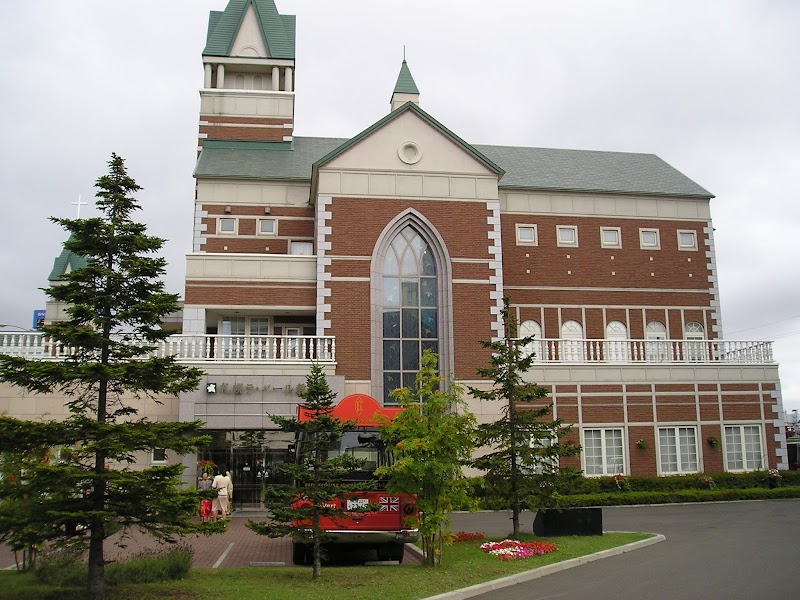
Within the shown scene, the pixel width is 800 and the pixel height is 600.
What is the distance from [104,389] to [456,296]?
17.1 metres

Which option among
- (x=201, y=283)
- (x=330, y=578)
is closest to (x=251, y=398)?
(x=201, y=283)

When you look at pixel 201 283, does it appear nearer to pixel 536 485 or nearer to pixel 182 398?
pixel 182 398

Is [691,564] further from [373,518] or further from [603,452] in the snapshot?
[603,452]

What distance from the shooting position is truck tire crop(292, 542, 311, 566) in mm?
14984

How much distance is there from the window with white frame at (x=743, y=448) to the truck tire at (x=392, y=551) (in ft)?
58.3

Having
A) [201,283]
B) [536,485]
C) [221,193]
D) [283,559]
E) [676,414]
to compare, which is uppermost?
[221,193]

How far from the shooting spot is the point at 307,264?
27.7m

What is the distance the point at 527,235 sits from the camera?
108ft

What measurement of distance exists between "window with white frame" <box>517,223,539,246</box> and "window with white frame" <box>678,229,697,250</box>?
6.63m

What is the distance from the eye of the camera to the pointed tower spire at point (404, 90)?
3684 cm

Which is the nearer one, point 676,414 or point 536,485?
point 536,485

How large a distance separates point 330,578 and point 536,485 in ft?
21.0

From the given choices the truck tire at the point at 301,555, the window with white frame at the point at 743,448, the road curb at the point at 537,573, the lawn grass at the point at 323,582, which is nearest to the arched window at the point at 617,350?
the window with white frame at the point at 743,448

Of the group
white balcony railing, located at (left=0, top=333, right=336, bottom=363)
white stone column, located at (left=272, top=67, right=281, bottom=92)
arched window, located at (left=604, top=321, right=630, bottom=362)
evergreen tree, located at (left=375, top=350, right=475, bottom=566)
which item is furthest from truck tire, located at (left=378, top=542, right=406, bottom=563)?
white stone column, located at (left=272, top=67, right=281, bottom=92)
